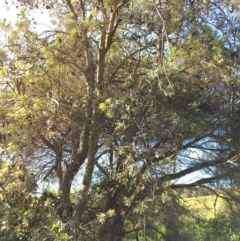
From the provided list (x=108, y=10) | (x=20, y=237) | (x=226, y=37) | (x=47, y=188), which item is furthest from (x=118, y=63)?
(x=20, y=237)

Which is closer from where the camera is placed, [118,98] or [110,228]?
[118,98]

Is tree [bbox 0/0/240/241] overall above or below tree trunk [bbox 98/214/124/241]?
above

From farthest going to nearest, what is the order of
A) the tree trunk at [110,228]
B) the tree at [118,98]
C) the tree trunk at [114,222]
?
1. the tree trunk at [110,228]
2. the tree trunk at [114,222]
3. the tree at [118,98]

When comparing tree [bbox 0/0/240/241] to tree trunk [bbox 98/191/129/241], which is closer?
tree [bbox 0/0/240/241]

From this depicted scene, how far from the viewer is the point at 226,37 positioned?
28.7ft

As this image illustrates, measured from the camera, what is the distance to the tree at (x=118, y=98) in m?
7.77

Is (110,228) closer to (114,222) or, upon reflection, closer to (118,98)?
(114,222)

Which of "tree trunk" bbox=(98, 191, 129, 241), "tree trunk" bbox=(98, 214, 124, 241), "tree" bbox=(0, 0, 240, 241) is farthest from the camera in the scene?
"tree trunk" bbox=(98, 214, 124, 241)

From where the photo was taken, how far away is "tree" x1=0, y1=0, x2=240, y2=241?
306 inches

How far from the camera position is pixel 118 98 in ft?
26.0

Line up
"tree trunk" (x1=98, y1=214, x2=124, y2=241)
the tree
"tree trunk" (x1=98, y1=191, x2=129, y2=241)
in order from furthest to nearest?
"tree trunk" (x1=98, y1=214, x2=124, y2=241), "tree trunk" (x1=98, y1=191, x2=129, y2=241), the tree

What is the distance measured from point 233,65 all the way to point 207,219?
479 cm

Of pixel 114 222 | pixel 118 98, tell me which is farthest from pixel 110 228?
pixel 118 98

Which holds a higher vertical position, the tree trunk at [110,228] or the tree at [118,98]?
the tree at [118,98]
